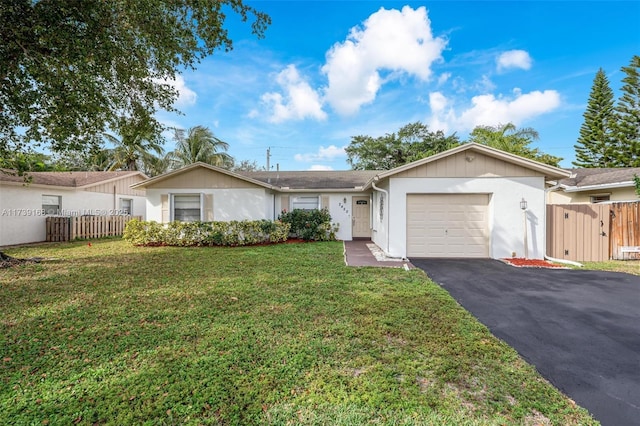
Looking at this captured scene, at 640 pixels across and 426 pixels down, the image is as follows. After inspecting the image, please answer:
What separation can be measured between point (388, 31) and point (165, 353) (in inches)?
473

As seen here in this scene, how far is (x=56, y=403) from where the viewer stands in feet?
7.97

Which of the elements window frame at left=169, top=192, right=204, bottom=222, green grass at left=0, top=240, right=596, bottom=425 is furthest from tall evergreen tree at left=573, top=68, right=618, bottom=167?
window frame at left=169, top=192, right=204, bottom=222

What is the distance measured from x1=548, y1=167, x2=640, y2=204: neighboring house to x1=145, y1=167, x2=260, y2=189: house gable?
12967 mm

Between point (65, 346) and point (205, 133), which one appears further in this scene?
point (205, 133)

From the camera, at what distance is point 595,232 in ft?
28.7

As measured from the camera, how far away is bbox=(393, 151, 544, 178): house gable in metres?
8.73

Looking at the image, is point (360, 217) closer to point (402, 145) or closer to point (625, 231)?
point (625, 231)

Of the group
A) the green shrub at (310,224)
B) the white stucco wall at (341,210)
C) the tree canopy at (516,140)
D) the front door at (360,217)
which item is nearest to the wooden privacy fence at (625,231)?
the front door at (360,217)

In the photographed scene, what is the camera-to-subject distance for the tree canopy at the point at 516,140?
19547 mm

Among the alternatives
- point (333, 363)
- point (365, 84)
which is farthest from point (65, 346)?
point (365, 84)

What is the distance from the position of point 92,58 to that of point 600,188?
55.3ft

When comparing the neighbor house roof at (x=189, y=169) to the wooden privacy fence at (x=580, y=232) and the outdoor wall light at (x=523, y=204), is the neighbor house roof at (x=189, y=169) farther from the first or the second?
the wooden privacy fence at (x=580, y=232)

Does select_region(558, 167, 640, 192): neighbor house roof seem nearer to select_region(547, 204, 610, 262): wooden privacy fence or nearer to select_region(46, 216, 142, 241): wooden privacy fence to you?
select_region(547, 204, 610, 262): wooden privacy fence

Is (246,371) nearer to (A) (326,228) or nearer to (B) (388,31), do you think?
(A) (326,228)
